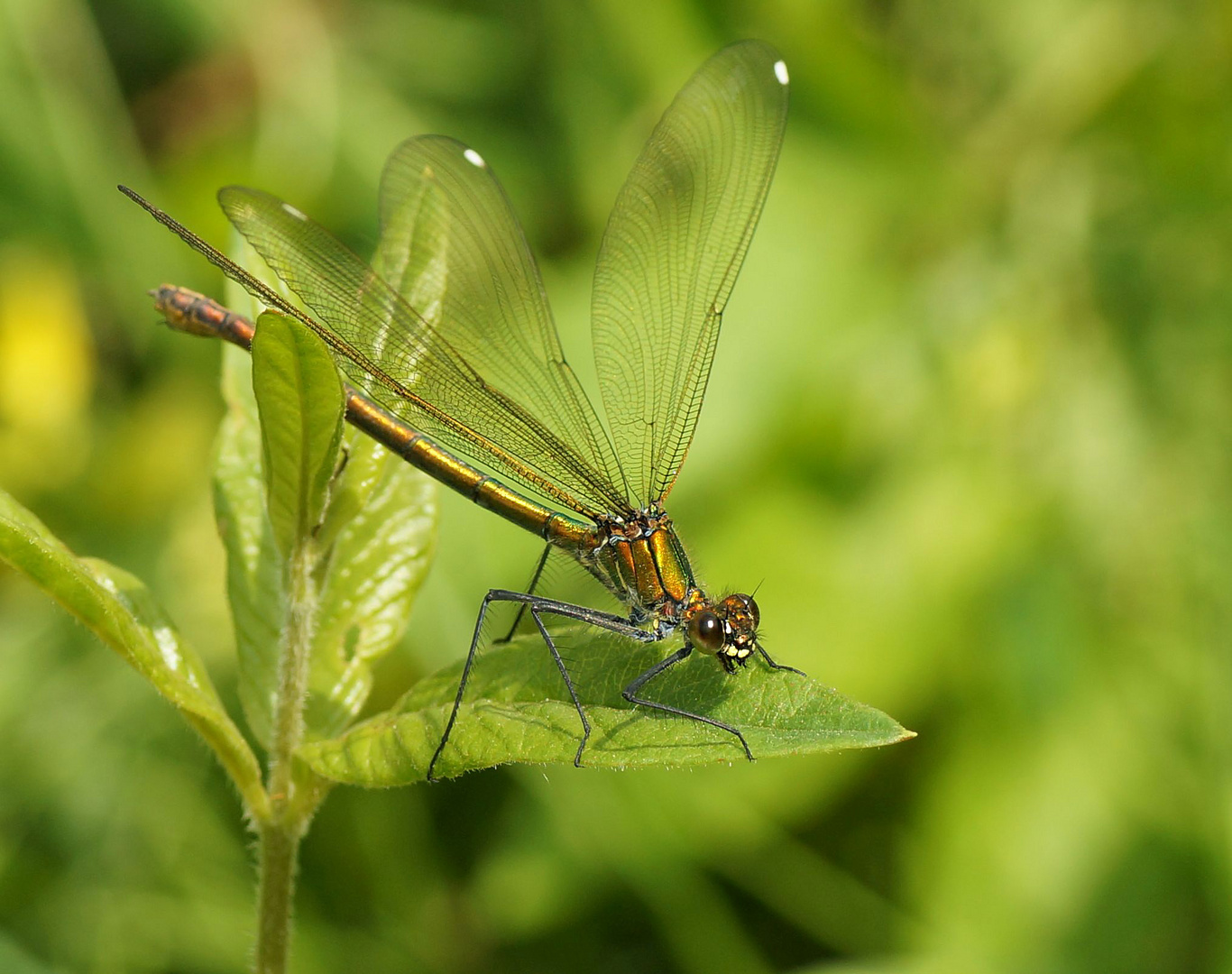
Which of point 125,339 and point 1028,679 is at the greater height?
point 1028,679

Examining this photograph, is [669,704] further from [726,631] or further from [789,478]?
[789,478]

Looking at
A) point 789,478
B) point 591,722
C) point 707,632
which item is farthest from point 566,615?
point 789,478

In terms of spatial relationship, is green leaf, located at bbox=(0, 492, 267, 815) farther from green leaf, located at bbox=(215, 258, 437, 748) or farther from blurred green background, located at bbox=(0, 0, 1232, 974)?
blurred green background, located at bbox=(0, 0, 1232, 974)

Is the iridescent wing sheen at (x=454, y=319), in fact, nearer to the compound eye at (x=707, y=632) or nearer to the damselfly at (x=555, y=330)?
the damselfly at (x=555, y=330)

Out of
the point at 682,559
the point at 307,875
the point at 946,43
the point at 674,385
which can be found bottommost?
the point at 307,875

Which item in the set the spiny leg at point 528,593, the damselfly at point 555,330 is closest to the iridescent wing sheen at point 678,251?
the damselfly at point 555,330

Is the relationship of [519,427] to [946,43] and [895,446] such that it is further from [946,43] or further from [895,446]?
[946,43]

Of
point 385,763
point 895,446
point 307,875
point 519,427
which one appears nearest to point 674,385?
point 519,427
